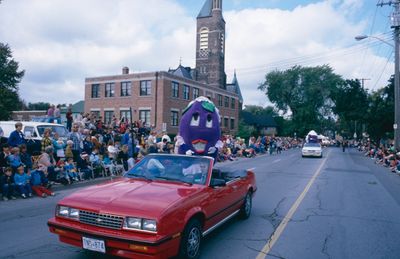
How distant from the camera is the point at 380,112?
1278 inches

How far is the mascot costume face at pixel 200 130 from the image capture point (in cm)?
928

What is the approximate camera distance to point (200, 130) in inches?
364

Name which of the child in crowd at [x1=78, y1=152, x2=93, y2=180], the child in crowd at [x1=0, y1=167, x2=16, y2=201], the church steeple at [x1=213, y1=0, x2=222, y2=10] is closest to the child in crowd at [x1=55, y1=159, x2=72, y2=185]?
the child in crowd at [x1=78, y1=152, x2=93, y2=180]

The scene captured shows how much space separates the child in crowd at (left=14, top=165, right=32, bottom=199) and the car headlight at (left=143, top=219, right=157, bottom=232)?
6.72 metres

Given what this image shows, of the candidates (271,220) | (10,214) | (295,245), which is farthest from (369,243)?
(10,214)

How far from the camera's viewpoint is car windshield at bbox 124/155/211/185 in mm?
5141

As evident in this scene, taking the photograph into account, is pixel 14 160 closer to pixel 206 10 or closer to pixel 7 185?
pixel 7 185

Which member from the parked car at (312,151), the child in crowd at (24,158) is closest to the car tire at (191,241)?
the child in crowd at (24,158)

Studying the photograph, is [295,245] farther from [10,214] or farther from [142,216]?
[10,214]

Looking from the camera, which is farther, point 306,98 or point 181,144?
point 306,98

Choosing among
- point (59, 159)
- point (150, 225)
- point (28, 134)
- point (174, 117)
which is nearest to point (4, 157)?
point (59, 159)

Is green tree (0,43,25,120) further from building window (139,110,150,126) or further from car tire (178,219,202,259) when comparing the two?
car tire (178,219,202,259)

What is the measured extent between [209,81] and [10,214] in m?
51.1

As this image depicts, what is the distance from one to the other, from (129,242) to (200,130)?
5.77 meters
